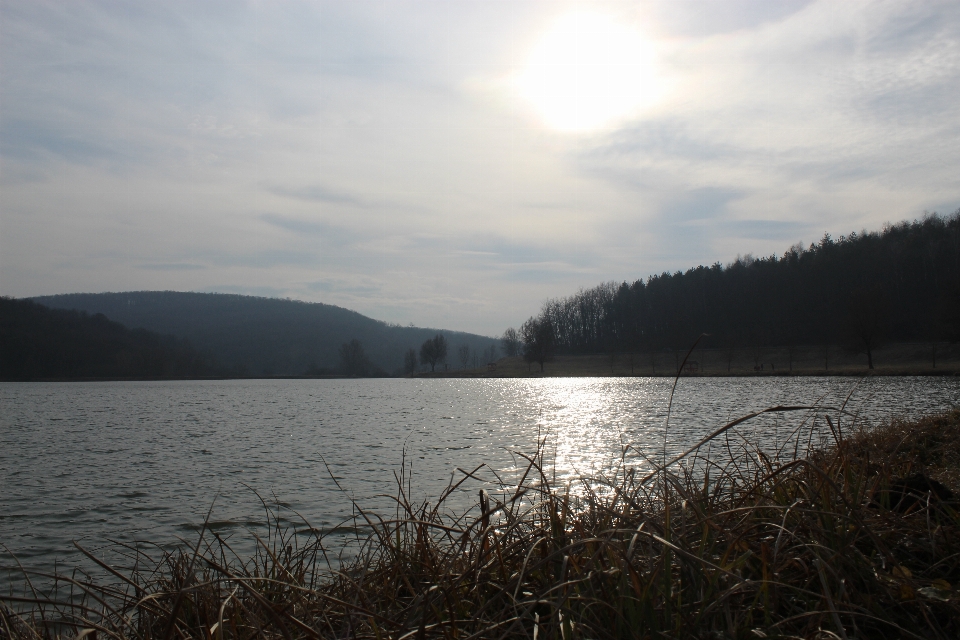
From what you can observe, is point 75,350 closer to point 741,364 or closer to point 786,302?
point 741,364

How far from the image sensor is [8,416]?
32.4 metres

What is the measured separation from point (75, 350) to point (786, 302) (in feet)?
460

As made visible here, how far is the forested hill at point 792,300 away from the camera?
88875 millimetres

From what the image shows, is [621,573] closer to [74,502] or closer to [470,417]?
[74,502]

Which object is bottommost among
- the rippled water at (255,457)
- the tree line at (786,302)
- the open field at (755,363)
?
the rippled water at (255,457)

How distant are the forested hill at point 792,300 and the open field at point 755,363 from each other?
256 centimetres

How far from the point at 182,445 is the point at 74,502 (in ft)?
27.7

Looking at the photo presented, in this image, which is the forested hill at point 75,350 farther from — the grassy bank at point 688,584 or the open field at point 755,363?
the grassy bank at point 688,584

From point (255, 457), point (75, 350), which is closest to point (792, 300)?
point (255, 457)

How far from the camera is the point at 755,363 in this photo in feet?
290

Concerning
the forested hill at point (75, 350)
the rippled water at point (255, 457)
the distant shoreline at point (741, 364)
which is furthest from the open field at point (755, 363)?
the forested hill at point (75, 350)

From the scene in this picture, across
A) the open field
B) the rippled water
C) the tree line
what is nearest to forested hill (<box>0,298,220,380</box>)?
the open field

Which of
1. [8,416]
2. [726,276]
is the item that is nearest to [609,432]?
[8,416]

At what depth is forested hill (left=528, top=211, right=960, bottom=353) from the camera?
8888 centimetres
